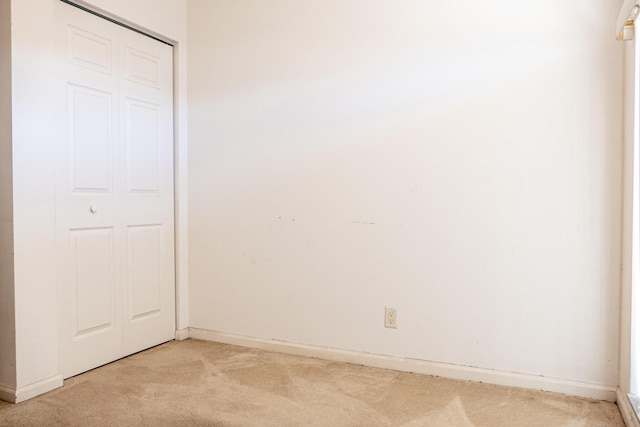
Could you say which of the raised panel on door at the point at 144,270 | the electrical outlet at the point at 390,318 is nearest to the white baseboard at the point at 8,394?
the raised panel on door at the point at 144,270

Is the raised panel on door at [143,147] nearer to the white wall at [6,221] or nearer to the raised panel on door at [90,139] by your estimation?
the raised panel on door at [90,139]

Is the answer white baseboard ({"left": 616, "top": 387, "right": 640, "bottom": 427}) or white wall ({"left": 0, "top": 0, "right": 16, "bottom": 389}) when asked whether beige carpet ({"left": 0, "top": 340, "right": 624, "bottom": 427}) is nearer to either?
white baseboard ({"left": 616, "top": 387, "right": 640, "bottom": 427})

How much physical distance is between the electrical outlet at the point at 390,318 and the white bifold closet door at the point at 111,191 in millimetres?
1477

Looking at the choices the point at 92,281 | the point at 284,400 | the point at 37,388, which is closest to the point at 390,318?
the point at 284,400

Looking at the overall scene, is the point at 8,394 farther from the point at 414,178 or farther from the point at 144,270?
the point at 414,178

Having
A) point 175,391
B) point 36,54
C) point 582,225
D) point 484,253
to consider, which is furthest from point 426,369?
point 36,54

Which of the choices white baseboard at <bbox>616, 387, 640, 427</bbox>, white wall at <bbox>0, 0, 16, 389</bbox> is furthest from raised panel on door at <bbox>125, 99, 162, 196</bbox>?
white baseboard at <bbox>616, 387, 640, 427</bbox>

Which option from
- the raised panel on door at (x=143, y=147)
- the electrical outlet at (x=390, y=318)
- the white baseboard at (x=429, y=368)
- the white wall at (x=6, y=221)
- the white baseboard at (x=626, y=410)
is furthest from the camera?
the raised panel on door at (x=143, y=147)

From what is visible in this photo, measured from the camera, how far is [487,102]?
259 cm

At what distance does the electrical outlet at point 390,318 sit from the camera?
2.83 metres

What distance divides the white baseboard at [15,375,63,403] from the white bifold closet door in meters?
0.14

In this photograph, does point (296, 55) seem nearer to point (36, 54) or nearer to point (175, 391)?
point (36, 54)

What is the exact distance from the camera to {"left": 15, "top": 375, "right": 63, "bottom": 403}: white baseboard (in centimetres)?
232

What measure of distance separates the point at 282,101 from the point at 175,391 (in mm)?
1762
